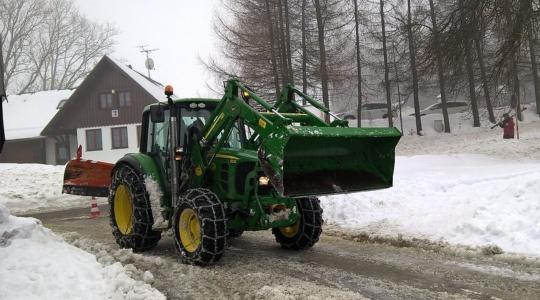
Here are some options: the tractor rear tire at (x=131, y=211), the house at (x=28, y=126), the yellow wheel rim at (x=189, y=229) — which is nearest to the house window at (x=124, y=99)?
the house at (x=28, y=126)

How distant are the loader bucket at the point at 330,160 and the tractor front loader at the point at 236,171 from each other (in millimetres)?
12

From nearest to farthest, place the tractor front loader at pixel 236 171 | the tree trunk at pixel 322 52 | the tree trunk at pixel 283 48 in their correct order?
the tractor front loader at pixel 236 171 → the tree trunk at pixel 283 48 → the tree trunk at pixel 322 52

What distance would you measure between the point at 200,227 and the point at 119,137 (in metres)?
30.1

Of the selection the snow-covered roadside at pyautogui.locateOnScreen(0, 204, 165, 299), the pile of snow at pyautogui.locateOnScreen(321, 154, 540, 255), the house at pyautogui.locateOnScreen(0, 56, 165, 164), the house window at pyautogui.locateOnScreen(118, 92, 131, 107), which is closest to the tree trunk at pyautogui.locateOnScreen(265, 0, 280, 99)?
the house at pyautogui.locateOnScreen(0, 56, 165, 164)

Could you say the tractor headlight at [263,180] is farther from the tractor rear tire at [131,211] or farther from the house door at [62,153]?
the house door at [62,153]

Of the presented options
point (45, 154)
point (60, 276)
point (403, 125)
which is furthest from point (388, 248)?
point (45, 154)

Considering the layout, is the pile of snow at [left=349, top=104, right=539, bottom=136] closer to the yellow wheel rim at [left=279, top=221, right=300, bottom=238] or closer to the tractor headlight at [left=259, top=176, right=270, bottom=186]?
the yellow wheel rim at [left=279, top=221, right=300, bottom=238]

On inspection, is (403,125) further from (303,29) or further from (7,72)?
(7,72)

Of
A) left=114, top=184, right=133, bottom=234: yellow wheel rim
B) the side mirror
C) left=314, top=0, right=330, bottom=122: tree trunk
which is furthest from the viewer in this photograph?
left=314, top=0, right=330, bottom=122: tree trunk

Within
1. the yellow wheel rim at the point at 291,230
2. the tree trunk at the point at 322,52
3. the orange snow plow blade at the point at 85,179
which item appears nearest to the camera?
the yellow wheel rim at the point at 291,230

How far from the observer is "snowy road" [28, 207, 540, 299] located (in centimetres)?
520

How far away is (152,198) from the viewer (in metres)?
6.99

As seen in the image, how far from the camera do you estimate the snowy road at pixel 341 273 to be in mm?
5195

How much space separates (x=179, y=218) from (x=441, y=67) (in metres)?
12.0
